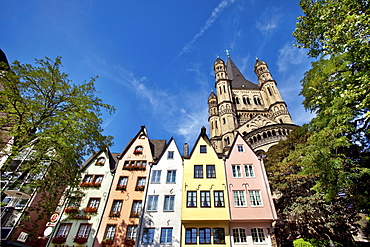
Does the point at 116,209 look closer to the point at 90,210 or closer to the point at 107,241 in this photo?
the point at 90,210

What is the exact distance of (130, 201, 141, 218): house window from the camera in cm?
1680

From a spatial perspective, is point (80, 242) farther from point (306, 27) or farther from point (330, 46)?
point (306, 27)

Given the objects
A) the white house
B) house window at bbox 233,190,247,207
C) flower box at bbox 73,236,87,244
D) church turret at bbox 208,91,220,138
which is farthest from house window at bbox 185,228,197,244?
church turret at bbox 208,91,220,138

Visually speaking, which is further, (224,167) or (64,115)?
(224,167)

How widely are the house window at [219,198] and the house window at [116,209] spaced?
9.70 m

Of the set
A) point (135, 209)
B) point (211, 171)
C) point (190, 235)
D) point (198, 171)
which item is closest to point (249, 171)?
point (211, 171)

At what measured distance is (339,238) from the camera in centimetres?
1639

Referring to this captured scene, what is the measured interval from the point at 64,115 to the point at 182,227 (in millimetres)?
13767

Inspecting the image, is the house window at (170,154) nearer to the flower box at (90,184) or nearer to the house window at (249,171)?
the flower box at (90,184)

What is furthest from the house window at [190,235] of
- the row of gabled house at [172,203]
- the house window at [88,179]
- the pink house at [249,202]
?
the house window at [88,179]

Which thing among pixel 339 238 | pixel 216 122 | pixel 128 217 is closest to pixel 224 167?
pixel 128 217

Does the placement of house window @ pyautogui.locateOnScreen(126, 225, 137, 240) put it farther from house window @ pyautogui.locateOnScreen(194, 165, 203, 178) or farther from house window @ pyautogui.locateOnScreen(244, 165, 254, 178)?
house window @ pyautogui.locateOnScreen(244, 165, 254, 178)

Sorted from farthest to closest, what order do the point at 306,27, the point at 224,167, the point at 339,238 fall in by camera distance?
1. the point at 224,167
2. the point at 339,238
3. the point at 306,27

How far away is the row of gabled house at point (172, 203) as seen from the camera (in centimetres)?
1554
